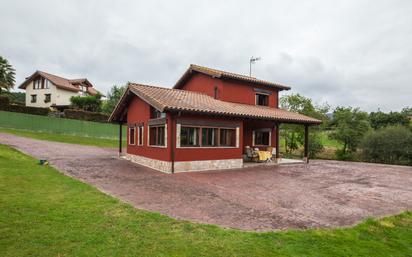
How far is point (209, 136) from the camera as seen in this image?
14.1 m

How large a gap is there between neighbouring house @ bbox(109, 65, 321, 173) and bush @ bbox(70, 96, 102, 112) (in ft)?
73.2

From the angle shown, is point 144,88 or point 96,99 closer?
point 144,88

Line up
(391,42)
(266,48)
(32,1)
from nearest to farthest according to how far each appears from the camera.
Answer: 1. (32,1)
2. (391,42)
3. (266,48)

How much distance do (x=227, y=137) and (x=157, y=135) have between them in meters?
4.38

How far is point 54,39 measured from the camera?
2377 cm

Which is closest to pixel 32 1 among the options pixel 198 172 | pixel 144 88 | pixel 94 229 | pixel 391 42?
pixel 144 88

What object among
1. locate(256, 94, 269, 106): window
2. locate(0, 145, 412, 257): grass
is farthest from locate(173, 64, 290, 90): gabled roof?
locate(0, 145, 412, 257): grass

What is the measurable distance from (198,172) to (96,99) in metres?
33.0

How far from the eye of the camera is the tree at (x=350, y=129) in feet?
84.7

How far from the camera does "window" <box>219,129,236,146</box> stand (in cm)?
1463

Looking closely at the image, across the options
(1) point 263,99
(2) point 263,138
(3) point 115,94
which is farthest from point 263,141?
(3) point 115,94

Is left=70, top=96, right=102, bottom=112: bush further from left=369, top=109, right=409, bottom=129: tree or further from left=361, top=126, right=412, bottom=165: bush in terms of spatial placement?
left=369, top=109, right=409, bottom=129: tree

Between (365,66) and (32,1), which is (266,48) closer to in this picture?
(365,66)

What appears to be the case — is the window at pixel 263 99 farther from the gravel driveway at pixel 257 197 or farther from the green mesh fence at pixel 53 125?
the green mesh fence at pixel 53 125
